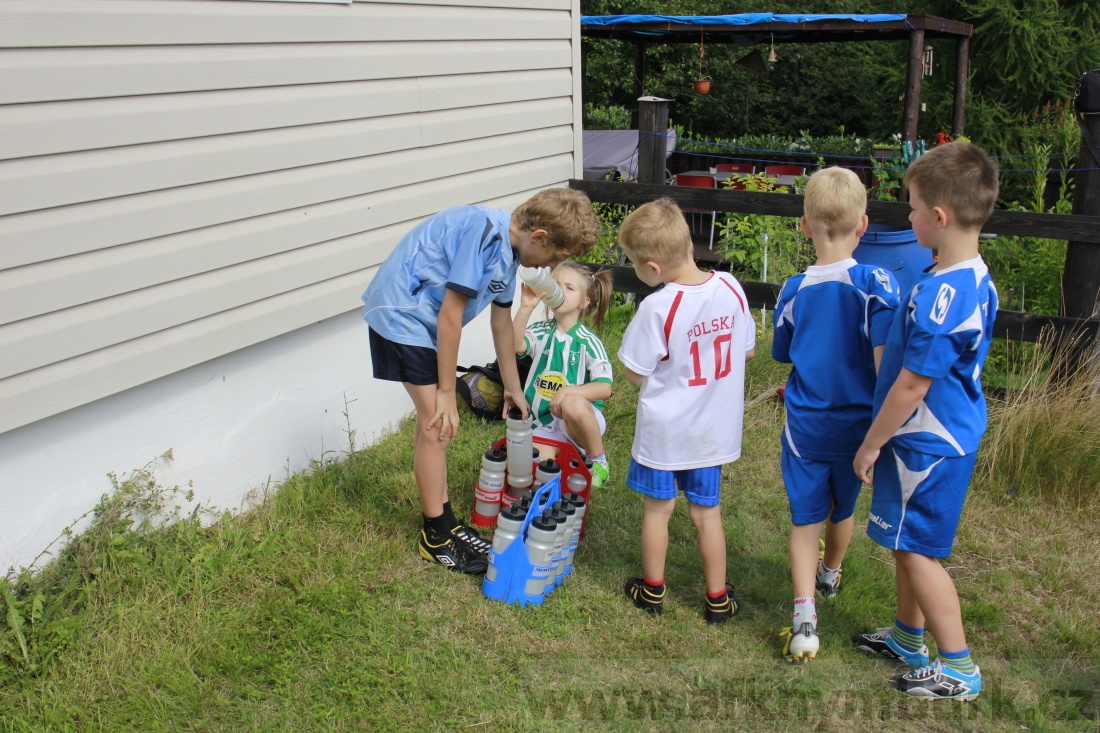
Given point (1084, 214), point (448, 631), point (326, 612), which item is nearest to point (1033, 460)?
point (1084, 214)

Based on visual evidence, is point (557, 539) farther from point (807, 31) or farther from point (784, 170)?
point (784, 170)

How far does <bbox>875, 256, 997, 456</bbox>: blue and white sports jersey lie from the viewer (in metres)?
2.44

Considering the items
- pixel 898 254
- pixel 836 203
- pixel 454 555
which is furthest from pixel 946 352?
pixel 898 254

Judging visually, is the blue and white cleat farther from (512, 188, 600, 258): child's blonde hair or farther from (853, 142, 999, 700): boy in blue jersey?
(512, 188, 600, 258): child's blonde hair

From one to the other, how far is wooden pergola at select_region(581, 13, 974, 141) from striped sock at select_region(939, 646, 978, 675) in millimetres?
10017

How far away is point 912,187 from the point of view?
8.54 feet

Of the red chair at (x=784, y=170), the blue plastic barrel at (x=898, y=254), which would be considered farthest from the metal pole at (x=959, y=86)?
the blue plastic barrel at (x=898, y=254)

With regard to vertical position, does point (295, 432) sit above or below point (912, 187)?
below

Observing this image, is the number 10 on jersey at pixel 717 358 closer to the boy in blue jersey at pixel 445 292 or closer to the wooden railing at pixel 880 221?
the boy in blue jersey at pixel 445 292

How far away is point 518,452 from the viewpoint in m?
3.83

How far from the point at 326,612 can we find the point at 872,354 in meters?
2.10

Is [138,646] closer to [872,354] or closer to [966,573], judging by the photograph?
[872,354]

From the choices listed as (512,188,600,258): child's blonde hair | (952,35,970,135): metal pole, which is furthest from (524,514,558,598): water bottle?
(952,35,970,135): metal pole

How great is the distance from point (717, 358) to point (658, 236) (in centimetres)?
46
